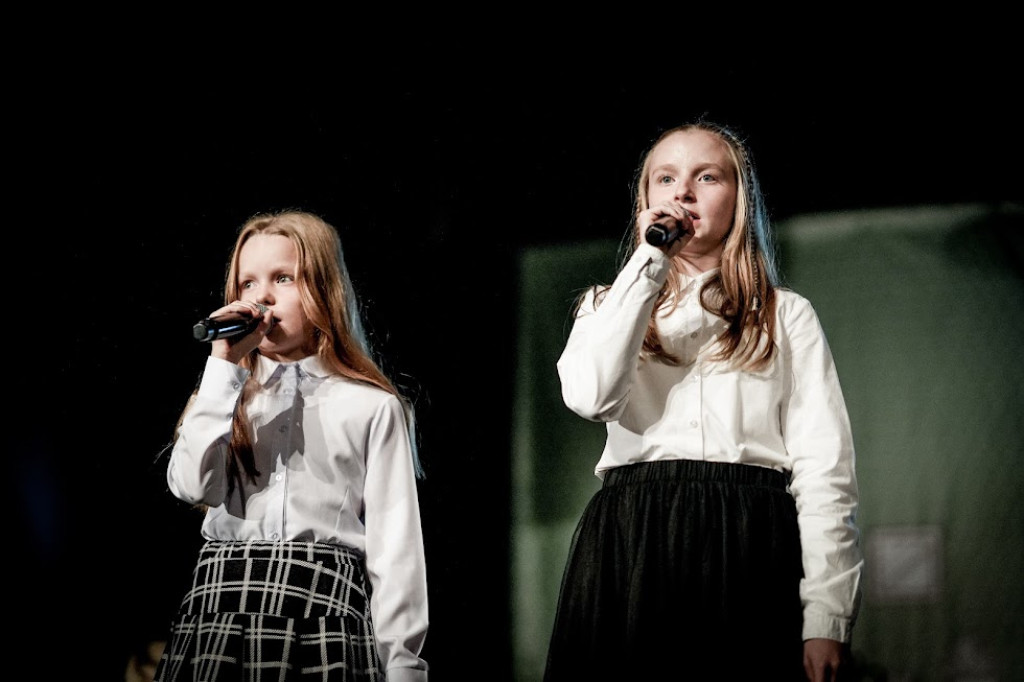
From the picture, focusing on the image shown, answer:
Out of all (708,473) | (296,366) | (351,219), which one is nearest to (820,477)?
(708,473)

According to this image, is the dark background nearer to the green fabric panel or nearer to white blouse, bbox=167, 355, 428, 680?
the green fabric panel

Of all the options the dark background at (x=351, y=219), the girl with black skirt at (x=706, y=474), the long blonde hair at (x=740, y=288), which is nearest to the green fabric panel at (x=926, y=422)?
the dark background at (x=351, y=219)

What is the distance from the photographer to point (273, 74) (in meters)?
2.49

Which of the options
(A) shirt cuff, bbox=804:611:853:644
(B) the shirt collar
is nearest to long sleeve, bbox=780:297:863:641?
(A) shirt cuff, bbox=804:611:853:644

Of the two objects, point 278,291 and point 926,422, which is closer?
point 278,291

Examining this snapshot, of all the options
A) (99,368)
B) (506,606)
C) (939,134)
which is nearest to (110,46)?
(99,368)

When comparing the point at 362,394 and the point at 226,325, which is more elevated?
the point at 226,325

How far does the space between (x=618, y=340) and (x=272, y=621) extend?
65cm

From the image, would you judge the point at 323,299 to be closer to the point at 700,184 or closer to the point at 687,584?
the point at 700,184

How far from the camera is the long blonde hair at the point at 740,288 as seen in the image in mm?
1532

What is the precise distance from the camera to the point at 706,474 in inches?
56.6

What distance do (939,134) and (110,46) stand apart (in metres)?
1.79

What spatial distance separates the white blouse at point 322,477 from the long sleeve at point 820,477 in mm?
598

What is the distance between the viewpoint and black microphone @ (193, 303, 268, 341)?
1.56m
